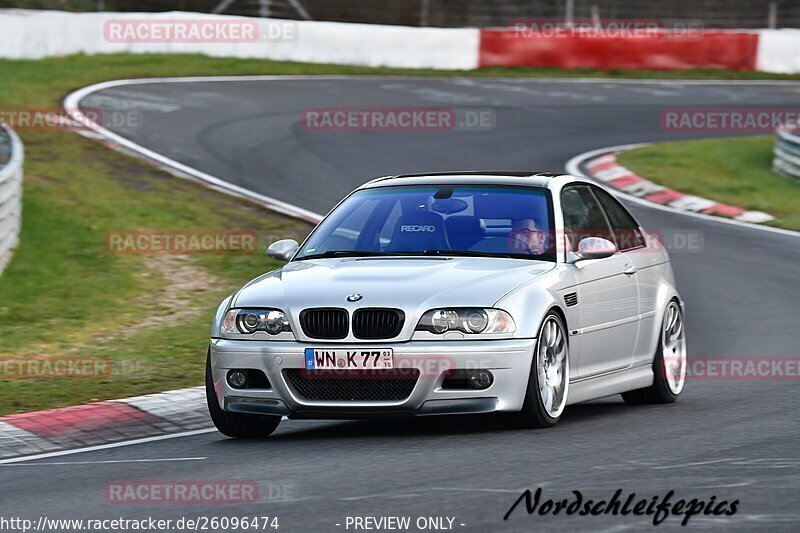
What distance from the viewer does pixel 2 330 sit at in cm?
1258

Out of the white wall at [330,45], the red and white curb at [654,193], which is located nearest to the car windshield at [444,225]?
the red and white curb at [654,193]

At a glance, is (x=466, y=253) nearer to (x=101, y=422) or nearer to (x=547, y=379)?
(x=547, y=379)

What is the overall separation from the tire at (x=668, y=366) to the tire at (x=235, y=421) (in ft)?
8.37

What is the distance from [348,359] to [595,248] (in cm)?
176

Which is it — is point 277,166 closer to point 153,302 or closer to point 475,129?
point 475,129

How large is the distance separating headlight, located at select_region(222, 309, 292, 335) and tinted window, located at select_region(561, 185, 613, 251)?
1899 mm

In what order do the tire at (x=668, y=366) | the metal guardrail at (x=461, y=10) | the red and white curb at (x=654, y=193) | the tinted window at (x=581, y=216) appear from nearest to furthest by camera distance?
the tinted window at (x=581, y=216) < the tire at (x=668, y=366) < the red and white curb at (x=654, y=193) < the metal guardrail at (x=461, y=10)

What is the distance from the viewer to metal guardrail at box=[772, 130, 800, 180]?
2198 centimetres

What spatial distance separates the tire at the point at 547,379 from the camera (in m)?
8.05

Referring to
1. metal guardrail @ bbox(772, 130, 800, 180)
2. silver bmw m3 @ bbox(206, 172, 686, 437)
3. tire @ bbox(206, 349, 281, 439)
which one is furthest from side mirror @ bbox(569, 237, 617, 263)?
metal guardrail @ bbox(772, 130, 800, 180)

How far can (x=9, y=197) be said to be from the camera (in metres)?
14.6

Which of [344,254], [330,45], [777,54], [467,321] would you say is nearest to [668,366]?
[344,254]

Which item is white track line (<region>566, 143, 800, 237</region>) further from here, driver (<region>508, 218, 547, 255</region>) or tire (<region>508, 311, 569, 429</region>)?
tire (<region>508, 311, 569, 429</region>)

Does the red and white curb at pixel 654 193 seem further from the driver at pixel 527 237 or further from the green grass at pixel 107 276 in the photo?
the driver at pixel 527 237
